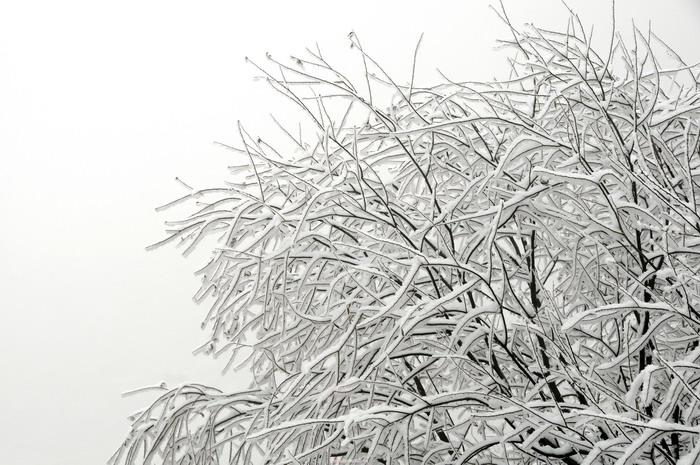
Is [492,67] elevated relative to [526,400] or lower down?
elevated

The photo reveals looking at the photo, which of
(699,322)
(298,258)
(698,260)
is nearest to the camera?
(699,322)

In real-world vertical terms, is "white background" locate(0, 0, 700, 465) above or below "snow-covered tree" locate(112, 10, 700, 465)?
above

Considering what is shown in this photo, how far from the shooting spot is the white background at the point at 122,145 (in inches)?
289

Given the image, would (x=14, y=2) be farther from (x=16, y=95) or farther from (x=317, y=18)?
(x=317, y=18)

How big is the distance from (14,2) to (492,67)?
215 inches

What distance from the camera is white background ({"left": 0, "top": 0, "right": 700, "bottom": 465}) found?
24.1 feet

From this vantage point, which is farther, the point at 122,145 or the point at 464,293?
the point at 122,145

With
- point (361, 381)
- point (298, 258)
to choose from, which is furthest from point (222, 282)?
point (361, 381)

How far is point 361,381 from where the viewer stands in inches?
63.7

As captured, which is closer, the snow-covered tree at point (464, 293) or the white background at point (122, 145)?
the snow-covered tree at point (464, 293)

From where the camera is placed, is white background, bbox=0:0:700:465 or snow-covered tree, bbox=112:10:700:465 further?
white background, bbox=0:0:700:465

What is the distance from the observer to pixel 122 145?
815cm

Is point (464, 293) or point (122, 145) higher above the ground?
point (122, 145)

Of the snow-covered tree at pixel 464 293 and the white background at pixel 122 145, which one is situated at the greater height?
the white background at pixel 122 145
